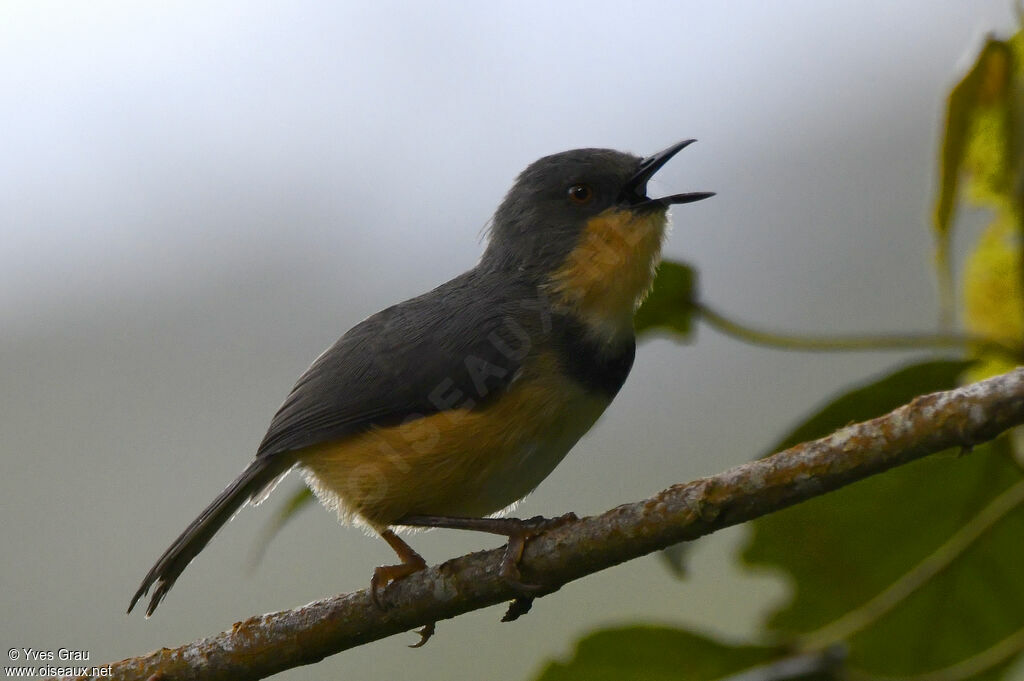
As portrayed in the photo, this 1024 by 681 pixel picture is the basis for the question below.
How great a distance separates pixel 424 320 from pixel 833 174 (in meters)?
12.8

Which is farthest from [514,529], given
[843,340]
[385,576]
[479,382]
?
[843,340]

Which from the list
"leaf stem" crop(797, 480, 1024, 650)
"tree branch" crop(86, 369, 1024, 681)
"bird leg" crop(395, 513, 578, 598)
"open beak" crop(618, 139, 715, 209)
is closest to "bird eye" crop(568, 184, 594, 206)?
"open beak" crop(618, 139, 715, 209)

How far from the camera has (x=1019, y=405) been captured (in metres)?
1.94

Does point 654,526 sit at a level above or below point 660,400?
above

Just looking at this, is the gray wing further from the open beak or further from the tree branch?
the tree branch

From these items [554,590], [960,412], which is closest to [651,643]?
[554,590]

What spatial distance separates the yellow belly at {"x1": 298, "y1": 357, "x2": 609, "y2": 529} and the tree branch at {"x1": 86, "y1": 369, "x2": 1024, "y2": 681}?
1.49ft

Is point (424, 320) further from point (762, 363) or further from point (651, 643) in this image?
point (762, 363)

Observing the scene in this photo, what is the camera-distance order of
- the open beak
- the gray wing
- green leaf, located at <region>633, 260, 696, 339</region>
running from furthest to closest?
the open beak < the gray wing < green leaf, located at <region>633, 260, 696, 339</region>

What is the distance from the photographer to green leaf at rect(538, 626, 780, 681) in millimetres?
2562

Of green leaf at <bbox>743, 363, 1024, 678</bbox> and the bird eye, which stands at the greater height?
the bird eye

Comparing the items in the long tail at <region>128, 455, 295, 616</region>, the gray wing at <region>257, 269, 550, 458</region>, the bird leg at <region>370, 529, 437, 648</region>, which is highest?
the gray wing at <region>257, 269, 550, 458</region>

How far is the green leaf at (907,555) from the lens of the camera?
265 cm

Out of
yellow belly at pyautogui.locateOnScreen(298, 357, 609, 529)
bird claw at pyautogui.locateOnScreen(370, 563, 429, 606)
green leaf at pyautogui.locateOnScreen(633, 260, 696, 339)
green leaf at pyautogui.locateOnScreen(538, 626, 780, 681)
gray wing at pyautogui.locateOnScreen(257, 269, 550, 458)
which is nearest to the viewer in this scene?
green leaf at pyautogui.locateOnScreen(538, 626, 780, 681)
